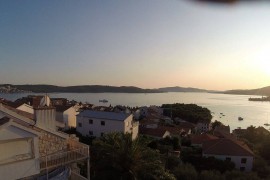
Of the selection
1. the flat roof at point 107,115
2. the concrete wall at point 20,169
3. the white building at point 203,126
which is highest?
the concrete wall at point 20,169

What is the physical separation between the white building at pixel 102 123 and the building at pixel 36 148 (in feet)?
85.4

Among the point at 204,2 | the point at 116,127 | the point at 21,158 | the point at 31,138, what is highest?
the point at 204,2

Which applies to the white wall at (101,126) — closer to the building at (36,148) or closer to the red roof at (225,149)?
the red roof at (225,149)

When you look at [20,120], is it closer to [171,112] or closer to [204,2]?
[204,2]

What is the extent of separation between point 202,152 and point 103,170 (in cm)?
1959

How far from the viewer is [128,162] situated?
15656mm

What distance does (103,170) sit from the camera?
1620 centimetres

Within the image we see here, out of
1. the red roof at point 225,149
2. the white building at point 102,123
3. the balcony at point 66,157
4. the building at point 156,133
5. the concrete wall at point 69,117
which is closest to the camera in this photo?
the balcony at point 66,157

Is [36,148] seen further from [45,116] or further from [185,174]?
[185,174]

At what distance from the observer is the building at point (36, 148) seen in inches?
365

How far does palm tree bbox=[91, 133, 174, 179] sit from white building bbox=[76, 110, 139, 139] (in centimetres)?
2125

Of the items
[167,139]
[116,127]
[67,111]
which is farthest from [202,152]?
[67,111]

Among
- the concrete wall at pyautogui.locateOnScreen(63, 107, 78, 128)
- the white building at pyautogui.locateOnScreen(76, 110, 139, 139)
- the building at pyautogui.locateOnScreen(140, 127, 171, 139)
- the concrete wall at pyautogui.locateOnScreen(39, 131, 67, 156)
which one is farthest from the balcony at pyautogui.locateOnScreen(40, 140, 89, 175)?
the concrete wall at pyautogui.locateOnScreen(63, 107, 78, 128)

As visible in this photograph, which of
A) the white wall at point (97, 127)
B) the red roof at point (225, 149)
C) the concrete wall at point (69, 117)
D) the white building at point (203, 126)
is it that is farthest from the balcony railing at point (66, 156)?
the white building at point (203, 126)
